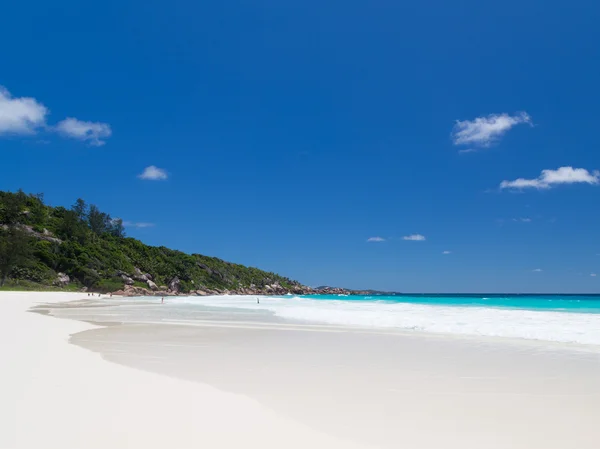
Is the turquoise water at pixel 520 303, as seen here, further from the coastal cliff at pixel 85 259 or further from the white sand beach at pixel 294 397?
the coastal cliff at pixel 85 259

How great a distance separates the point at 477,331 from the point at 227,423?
13.8 metres

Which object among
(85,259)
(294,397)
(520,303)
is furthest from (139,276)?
(294,397)

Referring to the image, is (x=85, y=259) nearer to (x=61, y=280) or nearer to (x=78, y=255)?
(x=78, y=255)

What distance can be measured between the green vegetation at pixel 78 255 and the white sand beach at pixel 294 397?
191 ft

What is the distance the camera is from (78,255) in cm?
7450

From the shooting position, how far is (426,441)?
4289mm

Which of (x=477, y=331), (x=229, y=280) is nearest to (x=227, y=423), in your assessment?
(x=477, y=331)

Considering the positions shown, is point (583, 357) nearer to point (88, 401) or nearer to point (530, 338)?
point (530, 338)

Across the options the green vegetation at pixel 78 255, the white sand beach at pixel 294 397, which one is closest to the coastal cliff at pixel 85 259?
the green vegetation at pixel 78 255

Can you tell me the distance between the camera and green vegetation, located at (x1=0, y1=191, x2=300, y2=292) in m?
60.3

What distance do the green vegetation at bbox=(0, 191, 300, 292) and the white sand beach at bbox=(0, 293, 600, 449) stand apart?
58073mm

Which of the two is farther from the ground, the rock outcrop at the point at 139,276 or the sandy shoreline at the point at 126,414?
the rock outcrop at the point at 139,276

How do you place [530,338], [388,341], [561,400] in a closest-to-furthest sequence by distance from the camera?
[561,400], [388,341], [530,338]

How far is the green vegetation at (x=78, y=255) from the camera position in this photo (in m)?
60.3
